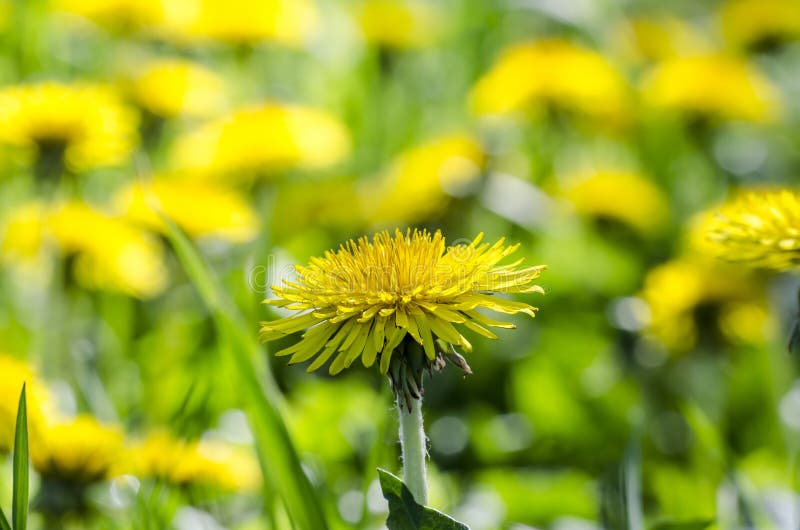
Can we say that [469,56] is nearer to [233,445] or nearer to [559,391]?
[559,391]

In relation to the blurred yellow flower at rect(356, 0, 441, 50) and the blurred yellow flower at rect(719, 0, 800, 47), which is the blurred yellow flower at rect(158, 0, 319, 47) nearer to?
the blurred yellow flower at rect(356, 0, 441, 50)

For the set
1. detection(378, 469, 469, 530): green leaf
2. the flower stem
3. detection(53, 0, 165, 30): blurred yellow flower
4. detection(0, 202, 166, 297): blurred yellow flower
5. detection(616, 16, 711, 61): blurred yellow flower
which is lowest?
detection(378, 469, 469, 530): green leaf

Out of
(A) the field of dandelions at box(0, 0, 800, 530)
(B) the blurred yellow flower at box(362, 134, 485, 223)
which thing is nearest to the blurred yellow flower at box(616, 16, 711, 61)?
(A) the field of dandelions at box(0, 0, 800, 530)

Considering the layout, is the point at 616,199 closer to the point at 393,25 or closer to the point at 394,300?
the point at 393,25

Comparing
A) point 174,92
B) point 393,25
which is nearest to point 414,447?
point 174,92

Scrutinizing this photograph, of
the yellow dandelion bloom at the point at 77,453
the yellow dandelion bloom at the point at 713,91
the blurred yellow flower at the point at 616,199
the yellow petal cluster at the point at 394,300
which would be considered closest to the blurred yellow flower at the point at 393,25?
the yellow dandelion bloom at the point at 713,91

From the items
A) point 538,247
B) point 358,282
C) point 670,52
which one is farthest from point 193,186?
point 670,52
